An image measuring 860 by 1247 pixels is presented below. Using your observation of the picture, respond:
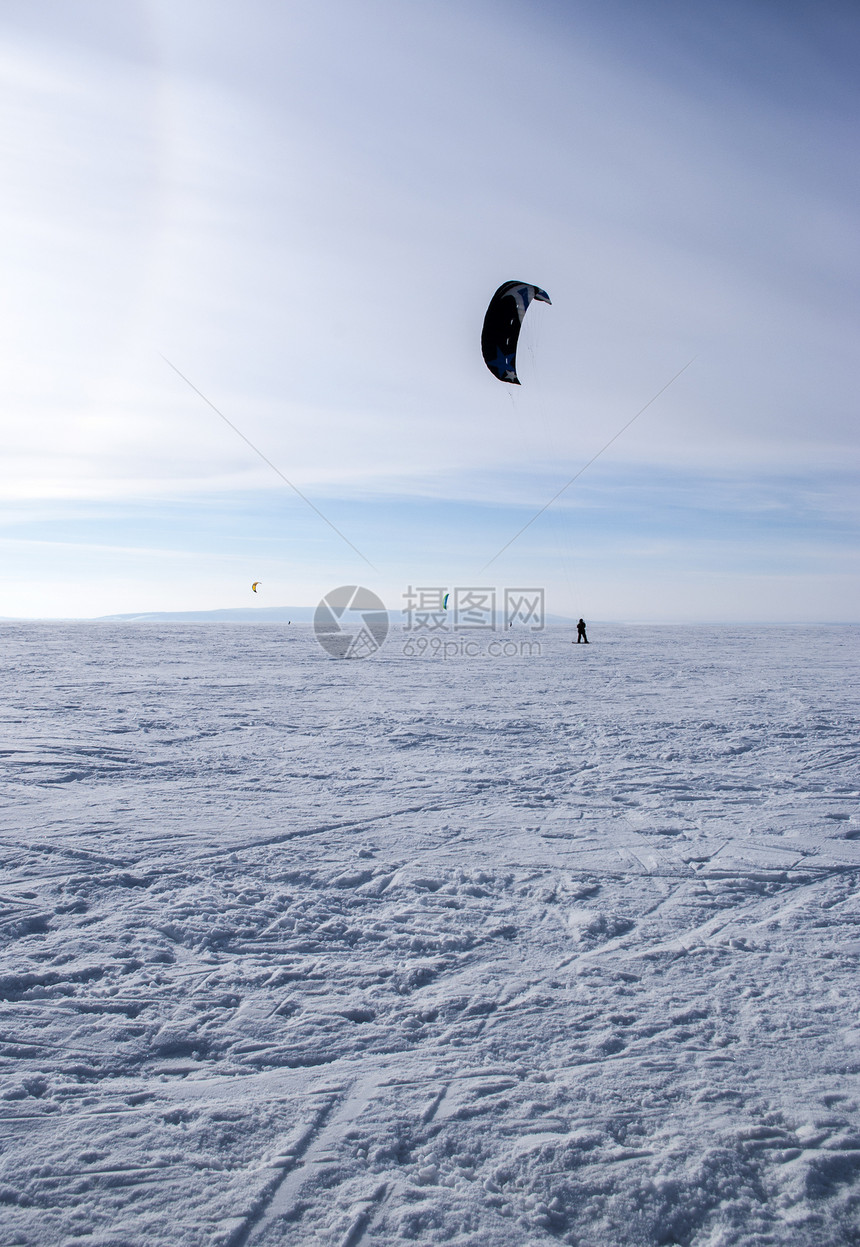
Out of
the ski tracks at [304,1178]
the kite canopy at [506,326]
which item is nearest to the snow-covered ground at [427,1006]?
the ski tracks at [304,1178]

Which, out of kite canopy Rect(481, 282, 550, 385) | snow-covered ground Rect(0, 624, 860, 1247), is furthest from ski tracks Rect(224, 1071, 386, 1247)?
kite canopy Rect(481, 282, 550, 385)

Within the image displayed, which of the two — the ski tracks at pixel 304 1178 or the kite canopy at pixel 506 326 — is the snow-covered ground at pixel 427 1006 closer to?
the ski tracks at pixel 304 1178

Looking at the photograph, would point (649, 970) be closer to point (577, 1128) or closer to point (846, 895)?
point (577, 1128)

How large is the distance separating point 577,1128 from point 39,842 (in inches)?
155

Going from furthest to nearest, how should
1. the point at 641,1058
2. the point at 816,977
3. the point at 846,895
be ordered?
the point at 846,895 → the point at 816,977 → the point at 641,1058

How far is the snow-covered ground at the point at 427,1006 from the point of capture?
6.61 feet

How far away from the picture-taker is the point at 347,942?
11.4ft

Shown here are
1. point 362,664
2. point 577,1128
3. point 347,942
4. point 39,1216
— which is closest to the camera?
point 39,1216

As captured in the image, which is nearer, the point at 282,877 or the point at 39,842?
the point at 282,877

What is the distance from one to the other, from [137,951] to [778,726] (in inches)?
343

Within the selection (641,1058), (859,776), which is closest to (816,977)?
(641,1058)

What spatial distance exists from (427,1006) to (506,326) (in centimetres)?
1281

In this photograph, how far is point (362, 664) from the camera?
Answer: 1881cm

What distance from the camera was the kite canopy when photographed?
12.9 meters
